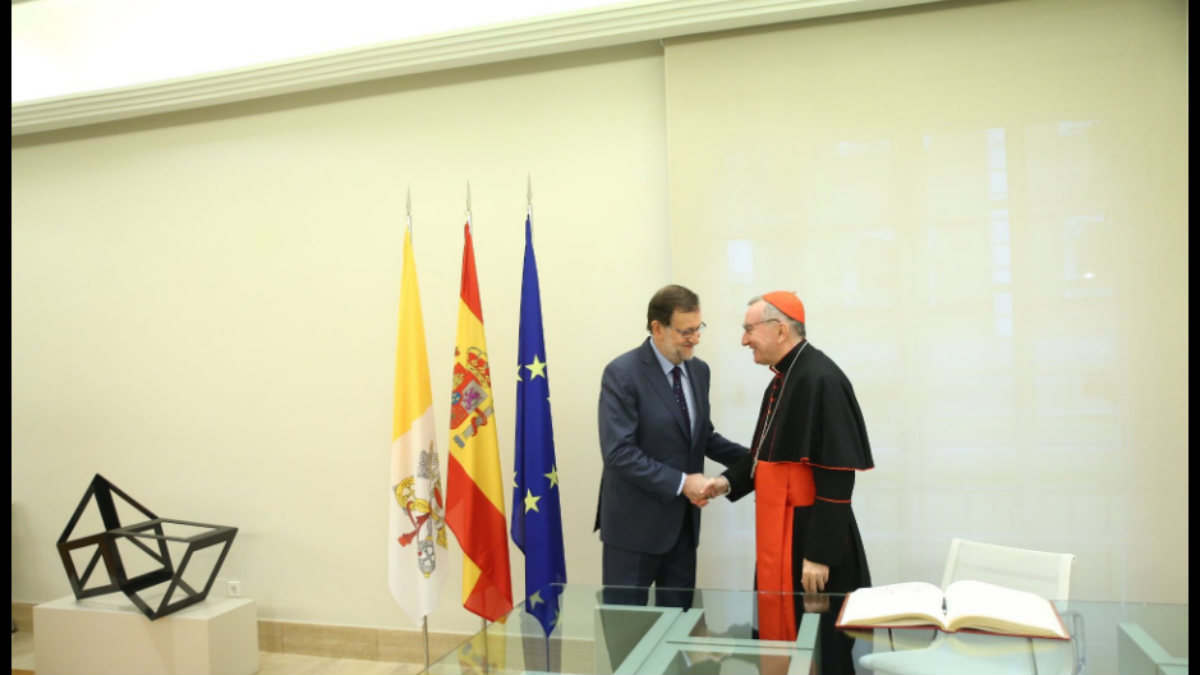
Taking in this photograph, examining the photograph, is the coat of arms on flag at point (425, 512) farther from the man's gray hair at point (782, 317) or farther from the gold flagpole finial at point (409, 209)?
the man's gray hair at point (782, 317)

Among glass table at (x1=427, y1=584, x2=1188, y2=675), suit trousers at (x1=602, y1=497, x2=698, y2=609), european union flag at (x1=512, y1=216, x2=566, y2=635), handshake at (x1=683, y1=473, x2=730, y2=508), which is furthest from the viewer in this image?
european union flag at (x1=512, y1=216, x2=566, y2=635)

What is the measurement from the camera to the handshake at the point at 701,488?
11.1ft

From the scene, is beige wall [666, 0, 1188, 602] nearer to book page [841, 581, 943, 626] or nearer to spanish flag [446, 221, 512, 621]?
spanish flag [446, 221, 512, 621]

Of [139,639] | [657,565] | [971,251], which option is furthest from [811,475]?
[139,639]

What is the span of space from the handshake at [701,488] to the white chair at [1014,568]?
0.83 m

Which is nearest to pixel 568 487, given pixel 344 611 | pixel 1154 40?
pixel 344 611

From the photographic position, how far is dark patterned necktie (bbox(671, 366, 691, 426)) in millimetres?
3607

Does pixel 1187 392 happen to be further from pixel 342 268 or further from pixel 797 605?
pixel 342 268

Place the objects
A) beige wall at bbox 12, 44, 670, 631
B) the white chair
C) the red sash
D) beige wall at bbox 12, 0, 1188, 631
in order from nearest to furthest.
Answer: the white chair → the red sash → beige wall at bbox 12, 0, 1188, 631 → beige wall at bbox 12, 44, 670, 631

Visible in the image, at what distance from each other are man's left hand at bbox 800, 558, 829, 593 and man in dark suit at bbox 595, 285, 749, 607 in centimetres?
56

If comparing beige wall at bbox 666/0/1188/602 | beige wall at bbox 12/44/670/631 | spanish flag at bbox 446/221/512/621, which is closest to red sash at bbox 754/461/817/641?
beige wall at bbox 666/0/1188/602

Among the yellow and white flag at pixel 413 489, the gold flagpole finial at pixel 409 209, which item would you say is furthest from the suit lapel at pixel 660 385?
the gold flagpole finial at pixel 409 209

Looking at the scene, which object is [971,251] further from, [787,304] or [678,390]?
[678,390]

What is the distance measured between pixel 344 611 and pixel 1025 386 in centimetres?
352
